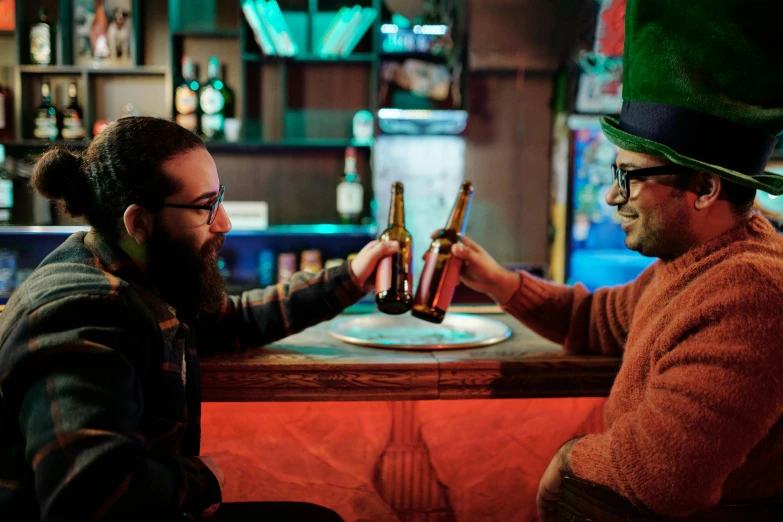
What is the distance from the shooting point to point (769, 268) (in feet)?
3.37

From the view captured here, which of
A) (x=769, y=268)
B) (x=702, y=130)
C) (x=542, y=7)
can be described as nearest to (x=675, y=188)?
(x=702, y=130)

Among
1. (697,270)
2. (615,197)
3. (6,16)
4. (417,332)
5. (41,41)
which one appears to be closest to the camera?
(697,270)

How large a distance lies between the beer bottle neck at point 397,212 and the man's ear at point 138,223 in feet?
2.09

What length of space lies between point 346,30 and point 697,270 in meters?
3.06

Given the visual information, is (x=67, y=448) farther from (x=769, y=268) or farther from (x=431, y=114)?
(x=431, y=114)

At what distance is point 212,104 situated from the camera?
3713 mm

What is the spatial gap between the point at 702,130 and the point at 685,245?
212 mm

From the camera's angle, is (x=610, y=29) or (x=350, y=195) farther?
(x=610, y=29)

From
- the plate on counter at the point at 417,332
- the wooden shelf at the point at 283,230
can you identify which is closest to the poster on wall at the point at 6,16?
the wooden shelf at the point at 283,230

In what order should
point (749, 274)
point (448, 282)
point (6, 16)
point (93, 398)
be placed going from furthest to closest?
point (6, 16), point (448, 282), point (749, 274), point (93, 398)

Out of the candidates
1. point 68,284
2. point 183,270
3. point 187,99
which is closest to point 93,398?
point 68,284

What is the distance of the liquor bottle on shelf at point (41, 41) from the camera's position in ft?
12.3

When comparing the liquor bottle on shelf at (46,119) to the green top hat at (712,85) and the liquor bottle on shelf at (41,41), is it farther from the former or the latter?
the green top hat at (712,85)

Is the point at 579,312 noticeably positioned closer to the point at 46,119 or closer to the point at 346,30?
the point at 346,30
